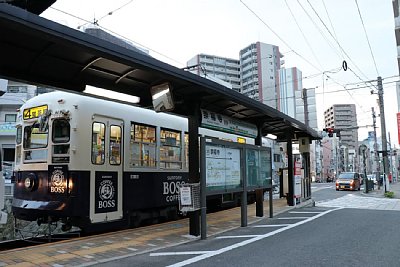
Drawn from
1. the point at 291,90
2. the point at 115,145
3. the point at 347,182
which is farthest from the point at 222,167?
the point at 347,182

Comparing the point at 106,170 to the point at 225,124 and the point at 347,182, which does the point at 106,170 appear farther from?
the point at 347,182

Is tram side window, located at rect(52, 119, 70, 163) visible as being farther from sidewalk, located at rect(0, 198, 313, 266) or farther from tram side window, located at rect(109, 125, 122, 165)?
sidewalk, located at rect(0, 198, 313, 266)

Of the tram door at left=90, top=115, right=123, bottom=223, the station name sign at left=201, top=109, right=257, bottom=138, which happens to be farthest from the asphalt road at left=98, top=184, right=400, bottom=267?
the station name sign at left=201, top=109, right=257, bottom=138

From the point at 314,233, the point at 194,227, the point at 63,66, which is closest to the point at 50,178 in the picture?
the point at 63,66

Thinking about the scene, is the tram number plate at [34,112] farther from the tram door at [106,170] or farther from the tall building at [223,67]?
the tall building at [223,67]

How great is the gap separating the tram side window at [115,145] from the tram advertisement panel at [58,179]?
3.50 feet

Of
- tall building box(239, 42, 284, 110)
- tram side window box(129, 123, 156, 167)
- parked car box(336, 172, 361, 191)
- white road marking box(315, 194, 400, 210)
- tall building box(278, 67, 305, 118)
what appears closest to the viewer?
tram side window box(129, 123, 156, 167)

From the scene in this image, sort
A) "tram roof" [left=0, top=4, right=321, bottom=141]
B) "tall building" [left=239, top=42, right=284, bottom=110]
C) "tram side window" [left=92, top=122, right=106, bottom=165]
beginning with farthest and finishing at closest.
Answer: "tall building" [left=239, top=42, right=284, bottom=110] → "tram side window" [left=92, top=122, right=106, bottom=165] → "tram roof" [left=0, top=4, right=321, bottom=141]

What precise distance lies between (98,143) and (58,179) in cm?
112

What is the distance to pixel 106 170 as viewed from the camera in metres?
8.66

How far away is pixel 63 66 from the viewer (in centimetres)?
696

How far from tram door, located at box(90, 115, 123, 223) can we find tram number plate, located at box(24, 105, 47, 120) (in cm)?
126

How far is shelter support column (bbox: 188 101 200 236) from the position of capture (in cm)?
866

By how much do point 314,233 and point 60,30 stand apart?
692 centimetres
